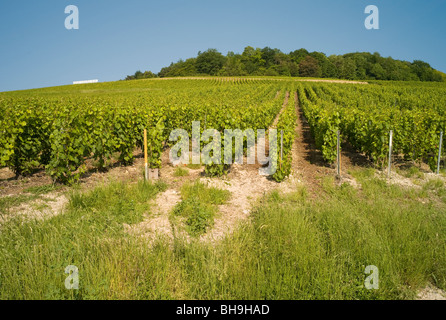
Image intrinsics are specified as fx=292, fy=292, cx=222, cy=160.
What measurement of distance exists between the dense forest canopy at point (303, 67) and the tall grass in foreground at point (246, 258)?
296 feet

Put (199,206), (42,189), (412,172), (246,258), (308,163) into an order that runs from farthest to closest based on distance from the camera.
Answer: (308,163) → (412,172) → (42,189) → (199,206) → (246,258)

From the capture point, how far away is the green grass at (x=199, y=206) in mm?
5071

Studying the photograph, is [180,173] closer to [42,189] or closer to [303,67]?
[42,189]

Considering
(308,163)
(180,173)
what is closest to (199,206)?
(180,173)

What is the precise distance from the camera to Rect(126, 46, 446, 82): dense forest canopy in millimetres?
84688

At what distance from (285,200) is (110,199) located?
146 inches

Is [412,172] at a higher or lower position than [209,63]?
lower

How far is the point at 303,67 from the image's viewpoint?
9894 centimetres

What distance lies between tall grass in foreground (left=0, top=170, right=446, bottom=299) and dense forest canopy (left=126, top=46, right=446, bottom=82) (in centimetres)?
9034

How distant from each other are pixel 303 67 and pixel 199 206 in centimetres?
10259

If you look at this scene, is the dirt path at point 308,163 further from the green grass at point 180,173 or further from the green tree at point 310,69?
the green tree at point 310,69

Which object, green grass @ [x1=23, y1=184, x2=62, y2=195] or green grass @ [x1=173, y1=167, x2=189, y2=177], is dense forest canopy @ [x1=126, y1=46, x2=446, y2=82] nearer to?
green grass @ [x1=173, y1=167, x2=189, y2=177]

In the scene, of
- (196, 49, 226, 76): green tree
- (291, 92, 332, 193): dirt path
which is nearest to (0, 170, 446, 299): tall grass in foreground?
(291, 92, 332, 193): dirt path

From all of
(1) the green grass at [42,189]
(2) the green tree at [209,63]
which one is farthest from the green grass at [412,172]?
(2) the green tree at [209,63]
